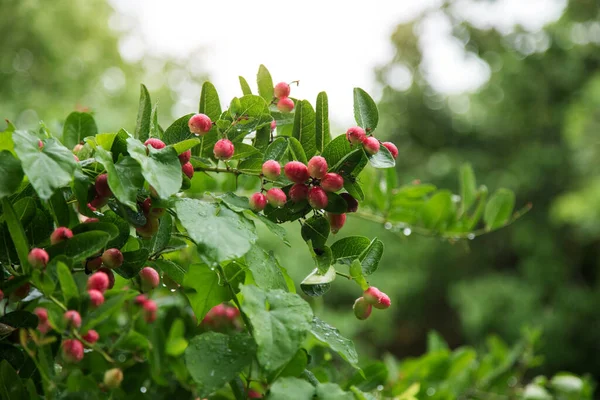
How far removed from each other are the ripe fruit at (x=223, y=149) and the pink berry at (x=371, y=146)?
12cm

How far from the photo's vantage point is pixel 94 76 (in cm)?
577

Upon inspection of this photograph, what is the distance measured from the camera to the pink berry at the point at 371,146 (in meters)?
0.48

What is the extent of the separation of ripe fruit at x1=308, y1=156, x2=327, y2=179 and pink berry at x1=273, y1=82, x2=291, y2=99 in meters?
0.12

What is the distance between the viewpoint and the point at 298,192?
483mm

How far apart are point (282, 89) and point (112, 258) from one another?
23 centimetres

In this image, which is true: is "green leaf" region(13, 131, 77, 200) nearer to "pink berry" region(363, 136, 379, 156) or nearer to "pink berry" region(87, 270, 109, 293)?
"pink berry" region(87, 270, 109, 293)

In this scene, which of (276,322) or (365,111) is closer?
(276,322)

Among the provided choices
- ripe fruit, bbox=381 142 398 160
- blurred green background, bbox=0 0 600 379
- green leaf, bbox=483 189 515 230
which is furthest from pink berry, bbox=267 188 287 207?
blurred green background, bbox=0 0 600 379

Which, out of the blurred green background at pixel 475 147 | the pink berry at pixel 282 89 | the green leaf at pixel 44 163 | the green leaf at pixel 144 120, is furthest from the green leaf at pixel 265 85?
the blurred green background at pixel 475 147

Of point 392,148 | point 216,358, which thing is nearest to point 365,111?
point 392,148

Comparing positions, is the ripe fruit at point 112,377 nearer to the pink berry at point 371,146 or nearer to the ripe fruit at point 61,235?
the ripe fruit at point 61,235

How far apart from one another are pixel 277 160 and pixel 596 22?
6820 millimetres

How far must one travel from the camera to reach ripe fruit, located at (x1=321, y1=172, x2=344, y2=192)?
1.55 feet

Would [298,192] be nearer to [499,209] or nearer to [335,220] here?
[335,220]
